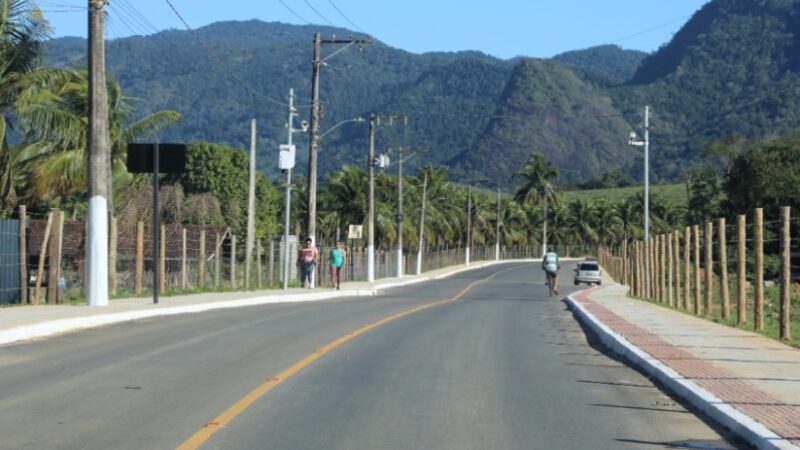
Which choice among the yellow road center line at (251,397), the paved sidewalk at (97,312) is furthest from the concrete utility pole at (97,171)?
the yellow road center line at (251,397)

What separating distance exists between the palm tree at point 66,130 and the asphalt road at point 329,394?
15.7m

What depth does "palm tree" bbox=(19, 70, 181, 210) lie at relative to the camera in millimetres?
35469

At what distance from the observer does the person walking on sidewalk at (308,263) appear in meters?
45.6

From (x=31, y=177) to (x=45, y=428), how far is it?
117 ft

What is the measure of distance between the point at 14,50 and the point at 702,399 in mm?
28452

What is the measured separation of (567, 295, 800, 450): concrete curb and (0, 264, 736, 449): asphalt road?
200 millimetres

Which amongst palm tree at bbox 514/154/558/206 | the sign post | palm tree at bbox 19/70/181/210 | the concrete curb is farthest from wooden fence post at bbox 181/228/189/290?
palm tree at bbox 514/154/558/206

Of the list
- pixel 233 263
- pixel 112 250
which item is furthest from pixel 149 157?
pixel 233 263

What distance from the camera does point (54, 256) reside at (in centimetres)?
2609

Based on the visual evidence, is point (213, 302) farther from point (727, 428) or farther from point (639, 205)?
point (639, 205)

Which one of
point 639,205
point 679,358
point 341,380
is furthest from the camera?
point 639,205

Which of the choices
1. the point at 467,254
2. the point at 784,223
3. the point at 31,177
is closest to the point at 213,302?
the point at 784,223

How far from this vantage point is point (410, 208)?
Result: 9919 centimetres

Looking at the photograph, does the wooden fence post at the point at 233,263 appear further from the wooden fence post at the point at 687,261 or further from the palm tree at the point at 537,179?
the palm tree at the point at 537,179
